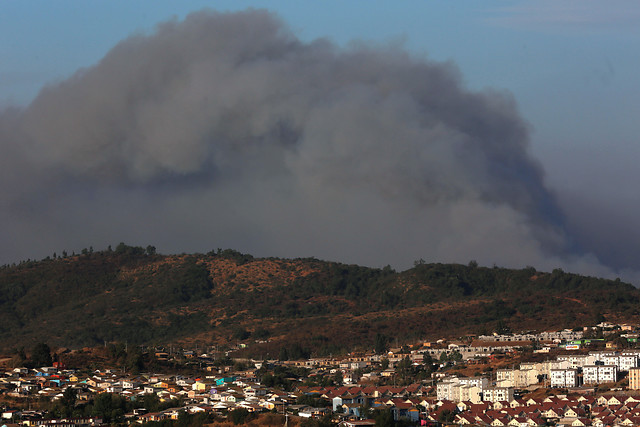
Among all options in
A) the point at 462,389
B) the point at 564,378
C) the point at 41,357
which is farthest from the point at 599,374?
the point at 41,357

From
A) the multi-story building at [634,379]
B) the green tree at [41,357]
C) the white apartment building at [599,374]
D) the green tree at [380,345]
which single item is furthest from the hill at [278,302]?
the multi-story building at [634,379]

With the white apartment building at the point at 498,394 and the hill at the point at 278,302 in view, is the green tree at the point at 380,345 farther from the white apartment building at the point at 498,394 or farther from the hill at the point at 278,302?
the white apartment building at the point at 498,394

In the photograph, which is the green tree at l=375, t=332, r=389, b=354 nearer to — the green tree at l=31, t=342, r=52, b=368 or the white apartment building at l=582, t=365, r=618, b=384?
the white apartment building at l=582, t=365, r=618, b=384

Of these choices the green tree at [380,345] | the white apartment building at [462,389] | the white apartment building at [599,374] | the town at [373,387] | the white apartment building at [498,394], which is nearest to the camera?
the town at [373,387]

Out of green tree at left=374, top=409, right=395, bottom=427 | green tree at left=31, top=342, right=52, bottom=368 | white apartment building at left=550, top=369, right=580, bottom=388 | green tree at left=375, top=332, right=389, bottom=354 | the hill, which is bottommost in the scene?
green tree at left=374, top=409, right=395, bottom=427

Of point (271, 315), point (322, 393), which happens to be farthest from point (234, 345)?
point (322, 393)

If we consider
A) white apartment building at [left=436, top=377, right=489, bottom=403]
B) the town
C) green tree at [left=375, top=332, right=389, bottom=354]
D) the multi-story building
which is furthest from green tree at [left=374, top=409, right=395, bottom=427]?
green tree at [left=375, top=332, right=389, bottom=354]

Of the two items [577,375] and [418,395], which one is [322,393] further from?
[577,375]

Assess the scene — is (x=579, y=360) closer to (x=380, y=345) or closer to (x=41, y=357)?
(x=380, y=345)
